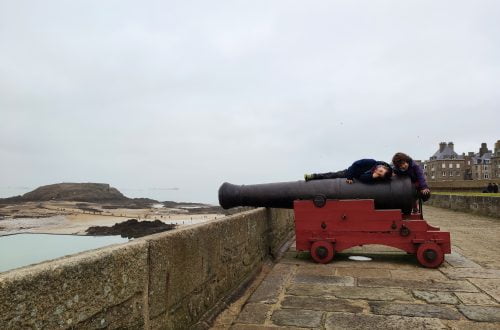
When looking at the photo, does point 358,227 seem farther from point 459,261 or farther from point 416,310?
point 416,310

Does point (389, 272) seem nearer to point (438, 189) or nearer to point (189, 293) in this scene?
point (189, 293)

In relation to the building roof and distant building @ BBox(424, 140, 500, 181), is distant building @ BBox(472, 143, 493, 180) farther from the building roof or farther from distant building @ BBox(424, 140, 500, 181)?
the building roof

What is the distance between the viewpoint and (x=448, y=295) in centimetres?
411

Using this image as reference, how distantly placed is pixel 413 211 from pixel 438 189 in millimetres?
32854

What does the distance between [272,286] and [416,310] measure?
161cm

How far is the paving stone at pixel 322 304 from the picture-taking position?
3.70 m

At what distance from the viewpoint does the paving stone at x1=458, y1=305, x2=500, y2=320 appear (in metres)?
3.37

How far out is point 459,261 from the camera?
595 cm

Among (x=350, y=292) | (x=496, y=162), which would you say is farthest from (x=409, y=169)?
(x=496, y=162)

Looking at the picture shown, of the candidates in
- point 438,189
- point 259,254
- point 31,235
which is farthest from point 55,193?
point 259,254

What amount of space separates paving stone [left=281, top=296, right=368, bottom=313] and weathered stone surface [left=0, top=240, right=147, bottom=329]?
1.92m

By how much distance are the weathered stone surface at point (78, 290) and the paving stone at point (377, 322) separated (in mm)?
1739

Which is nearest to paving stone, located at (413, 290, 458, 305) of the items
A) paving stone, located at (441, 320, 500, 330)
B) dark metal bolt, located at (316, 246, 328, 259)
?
paving stone, located at (441, 320, 500, 330)

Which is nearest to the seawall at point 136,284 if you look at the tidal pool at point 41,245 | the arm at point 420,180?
the arm at point 420,180
